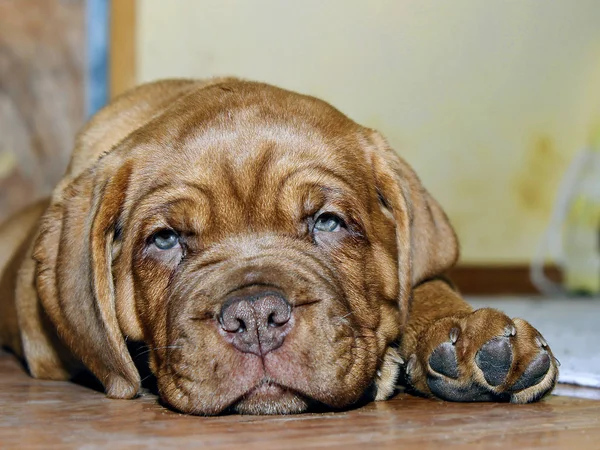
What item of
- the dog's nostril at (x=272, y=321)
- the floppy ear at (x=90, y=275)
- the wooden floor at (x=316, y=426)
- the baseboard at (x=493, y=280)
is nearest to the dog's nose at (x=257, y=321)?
the dog's nostril at (x=272, y=321)

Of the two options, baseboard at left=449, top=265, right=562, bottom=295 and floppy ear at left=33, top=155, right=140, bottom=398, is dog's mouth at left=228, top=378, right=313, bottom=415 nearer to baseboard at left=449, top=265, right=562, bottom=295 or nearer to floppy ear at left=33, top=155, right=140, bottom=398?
floppy ear at left=33, top=155, right=140, bottom=398

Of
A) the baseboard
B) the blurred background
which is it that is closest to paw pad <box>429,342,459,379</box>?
the blurred background

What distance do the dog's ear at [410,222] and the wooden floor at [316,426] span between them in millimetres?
644

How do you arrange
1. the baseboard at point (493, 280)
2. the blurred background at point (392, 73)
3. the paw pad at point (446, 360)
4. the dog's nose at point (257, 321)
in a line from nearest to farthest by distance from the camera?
the dog's nose at point (257, 321) → the paw pad at point (446, 360) → the blurred background at point (392, 73) → the baseboard at point (493, 280)

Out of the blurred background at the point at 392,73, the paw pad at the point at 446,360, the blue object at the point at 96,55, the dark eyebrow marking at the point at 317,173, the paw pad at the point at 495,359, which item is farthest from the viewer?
the blue object at the point at 96,55

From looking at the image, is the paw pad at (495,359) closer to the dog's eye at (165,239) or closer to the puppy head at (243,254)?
the puppy head at (243,254)

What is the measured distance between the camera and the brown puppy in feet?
10.0

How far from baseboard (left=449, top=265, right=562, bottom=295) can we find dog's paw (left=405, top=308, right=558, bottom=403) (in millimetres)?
5913

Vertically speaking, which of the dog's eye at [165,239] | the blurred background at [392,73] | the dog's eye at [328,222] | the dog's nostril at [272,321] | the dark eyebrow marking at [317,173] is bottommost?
the blurred background at [392,73]

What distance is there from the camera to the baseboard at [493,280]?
9.44 m

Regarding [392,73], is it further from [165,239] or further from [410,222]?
[165,239]

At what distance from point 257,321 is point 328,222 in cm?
73

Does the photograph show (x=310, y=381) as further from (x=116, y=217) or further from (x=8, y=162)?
(x=8, y=162)

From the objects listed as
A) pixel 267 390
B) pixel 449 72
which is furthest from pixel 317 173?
pixel 449 72
